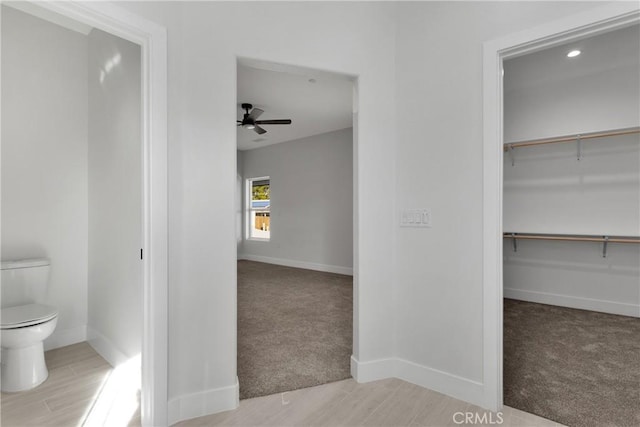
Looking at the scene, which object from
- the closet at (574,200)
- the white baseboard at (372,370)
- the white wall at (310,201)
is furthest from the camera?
the white wall at (310,201)

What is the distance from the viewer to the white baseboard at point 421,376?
194 cm

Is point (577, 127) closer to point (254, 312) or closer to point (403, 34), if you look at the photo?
point (403, 34)

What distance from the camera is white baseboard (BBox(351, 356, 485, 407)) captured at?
194 centimetres

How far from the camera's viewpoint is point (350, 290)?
476 centimetres

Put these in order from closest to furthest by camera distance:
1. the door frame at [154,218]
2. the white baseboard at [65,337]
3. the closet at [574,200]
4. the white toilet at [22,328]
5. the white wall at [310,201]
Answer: the door frame at [154,218] → the white toilet at [22,328] → the white baseboard at [65,337] → the closet at [574,200] → the white wall at [310,201]

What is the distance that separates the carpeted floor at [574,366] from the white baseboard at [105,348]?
2605mm

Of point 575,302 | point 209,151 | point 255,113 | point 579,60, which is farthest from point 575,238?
point 255,113

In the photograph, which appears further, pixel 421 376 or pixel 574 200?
pixel 574 200

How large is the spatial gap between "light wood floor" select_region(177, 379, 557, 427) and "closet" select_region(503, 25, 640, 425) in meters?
1.15

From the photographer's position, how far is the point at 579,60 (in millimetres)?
3652

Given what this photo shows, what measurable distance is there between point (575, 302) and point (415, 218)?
303cm

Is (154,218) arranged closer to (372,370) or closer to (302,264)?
(372,370)

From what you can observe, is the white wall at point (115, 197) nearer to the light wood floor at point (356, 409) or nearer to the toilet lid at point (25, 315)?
the toilet lid at point (25, 315)

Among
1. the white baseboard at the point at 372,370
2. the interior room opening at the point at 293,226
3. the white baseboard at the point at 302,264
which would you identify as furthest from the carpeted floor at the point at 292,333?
the white baseboard at the point at 302,264
